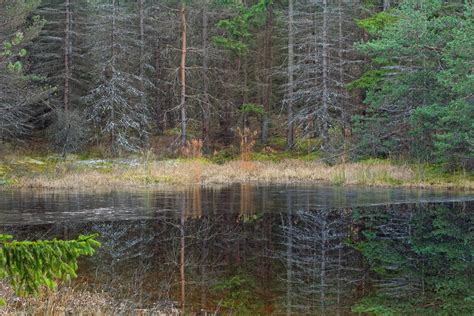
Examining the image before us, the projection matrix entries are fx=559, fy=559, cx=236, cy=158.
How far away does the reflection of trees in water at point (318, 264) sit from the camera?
7.51 m

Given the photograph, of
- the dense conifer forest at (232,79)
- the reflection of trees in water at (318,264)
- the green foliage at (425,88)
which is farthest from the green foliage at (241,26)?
the reflection of trees in water at (318,264)

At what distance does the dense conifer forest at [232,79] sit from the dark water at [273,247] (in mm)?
7118

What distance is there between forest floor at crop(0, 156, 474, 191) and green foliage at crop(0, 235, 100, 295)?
62.8 ft

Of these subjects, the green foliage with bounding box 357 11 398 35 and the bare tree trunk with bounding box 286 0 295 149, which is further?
the bare tree trunk with bounding box 286 0 295 149

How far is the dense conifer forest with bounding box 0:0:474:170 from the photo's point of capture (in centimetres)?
2473

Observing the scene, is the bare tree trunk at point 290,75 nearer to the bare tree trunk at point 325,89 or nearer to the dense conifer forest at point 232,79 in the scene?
the dense conifer forest at point 232,79

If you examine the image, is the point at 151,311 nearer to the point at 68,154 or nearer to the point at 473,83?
the point at 473,83

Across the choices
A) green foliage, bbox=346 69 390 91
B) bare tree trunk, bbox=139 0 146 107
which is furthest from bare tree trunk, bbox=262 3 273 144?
green foliage, bbox=346 69 390 91

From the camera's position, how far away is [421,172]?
2359 centimetres

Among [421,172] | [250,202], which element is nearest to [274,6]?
[421,172]

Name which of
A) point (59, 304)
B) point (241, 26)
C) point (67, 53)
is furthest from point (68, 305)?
point (67, 53)

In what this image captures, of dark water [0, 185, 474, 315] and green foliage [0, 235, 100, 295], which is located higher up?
green foliage [0, 235, 100, 295]

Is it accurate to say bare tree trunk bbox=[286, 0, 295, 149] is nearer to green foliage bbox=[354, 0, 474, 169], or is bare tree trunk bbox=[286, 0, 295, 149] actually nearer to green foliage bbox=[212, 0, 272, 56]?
green foliage bbox=[212, 0, 272, 56]

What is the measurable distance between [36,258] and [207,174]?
22570mm
